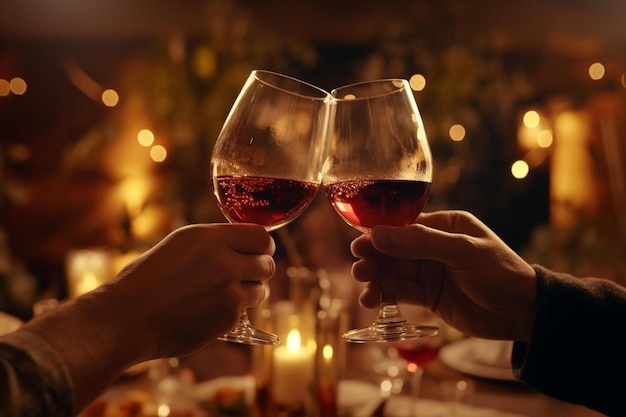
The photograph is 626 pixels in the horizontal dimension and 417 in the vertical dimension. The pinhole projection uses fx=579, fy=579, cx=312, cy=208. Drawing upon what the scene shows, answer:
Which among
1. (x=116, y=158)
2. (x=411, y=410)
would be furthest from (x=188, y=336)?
(x=116, y=158)

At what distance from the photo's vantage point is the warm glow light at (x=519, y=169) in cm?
335

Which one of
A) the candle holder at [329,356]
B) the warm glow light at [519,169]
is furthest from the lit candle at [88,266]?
the warm glow light at [519,169]

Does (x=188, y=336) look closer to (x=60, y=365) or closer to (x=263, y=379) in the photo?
(x=60, y=365)

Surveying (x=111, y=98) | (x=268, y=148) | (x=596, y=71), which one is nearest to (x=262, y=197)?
(x=268, y=148)

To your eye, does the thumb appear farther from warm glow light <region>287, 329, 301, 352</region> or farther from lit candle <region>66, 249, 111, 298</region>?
lit candle <region>66, 249, 111, 298</region>

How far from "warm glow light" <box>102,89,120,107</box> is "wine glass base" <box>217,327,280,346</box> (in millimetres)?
3422

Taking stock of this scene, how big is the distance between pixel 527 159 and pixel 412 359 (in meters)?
2.65

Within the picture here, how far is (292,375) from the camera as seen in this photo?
3.97 ft

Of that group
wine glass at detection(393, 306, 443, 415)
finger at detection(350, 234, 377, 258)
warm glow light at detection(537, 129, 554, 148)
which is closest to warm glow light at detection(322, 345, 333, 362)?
wine glass at detection(393, 306, 443, 415)

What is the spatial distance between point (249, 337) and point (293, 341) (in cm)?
41

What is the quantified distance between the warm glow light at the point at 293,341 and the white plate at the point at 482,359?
15.8 inches

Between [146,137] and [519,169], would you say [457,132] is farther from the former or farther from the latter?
[146,137]

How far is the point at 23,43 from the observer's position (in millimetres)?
3883

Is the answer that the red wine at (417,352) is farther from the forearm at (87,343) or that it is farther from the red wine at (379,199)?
the forearm at (87,343)
